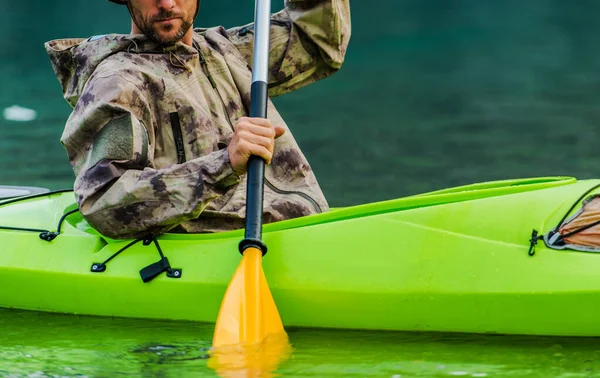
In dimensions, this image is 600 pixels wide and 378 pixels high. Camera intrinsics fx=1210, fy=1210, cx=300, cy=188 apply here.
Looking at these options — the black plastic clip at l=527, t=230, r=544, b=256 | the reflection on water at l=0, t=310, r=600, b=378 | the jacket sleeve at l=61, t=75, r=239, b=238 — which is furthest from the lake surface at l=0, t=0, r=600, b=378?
the jacket sleeve at l=61, t=75, r=239, b=238

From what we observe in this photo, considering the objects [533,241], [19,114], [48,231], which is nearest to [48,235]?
[48,231]

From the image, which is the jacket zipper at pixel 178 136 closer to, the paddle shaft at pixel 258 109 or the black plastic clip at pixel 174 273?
the paddle shaft at pixel 258 109

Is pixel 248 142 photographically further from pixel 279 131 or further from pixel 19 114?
pixel 19 114

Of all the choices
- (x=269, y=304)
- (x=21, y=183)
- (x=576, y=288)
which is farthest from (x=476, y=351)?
(x=21, y=183)

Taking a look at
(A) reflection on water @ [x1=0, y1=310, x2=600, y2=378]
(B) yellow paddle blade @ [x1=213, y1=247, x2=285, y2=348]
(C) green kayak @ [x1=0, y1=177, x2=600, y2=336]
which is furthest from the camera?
(B) yellow paddle blade @ [x1=213, y1=247, x2=285, y2=348]

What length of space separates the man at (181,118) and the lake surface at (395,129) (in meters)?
0.44

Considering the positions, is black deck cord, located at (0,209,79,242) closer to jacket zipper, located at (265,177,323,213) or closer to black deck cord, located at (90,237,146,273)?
A: black deck cord, located at (90,237,146,273)

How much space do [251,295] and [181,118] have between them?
0.71m

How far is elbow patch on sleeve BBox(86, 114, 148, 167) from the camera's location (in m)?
3.82

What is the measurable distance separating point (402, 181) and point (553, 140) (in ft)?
5.85

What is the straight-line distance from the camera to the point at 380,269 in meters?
3.67

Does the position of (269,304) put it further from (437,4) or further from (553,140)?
(437,4)

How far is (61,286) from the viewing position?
412 centimetres

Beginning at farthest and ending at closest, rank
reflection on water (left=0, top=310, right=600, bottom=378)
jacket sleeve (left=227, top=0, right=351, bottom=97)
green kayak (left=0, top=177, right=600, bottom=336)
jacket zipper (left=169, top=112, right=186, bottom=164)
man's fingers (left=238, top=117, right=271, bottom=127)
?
jacket sleeve (left=227, top=0, right=351, bottom=97), jacket zipper (left=169, top=112, right=186, bottom=164), man's fingers (left=238, top=117, right=271, bottom=127), green kayak (left=0, top=177, right=600, bottom=336), reflection on water (left=0, top=310, right=600, bottom=378)
